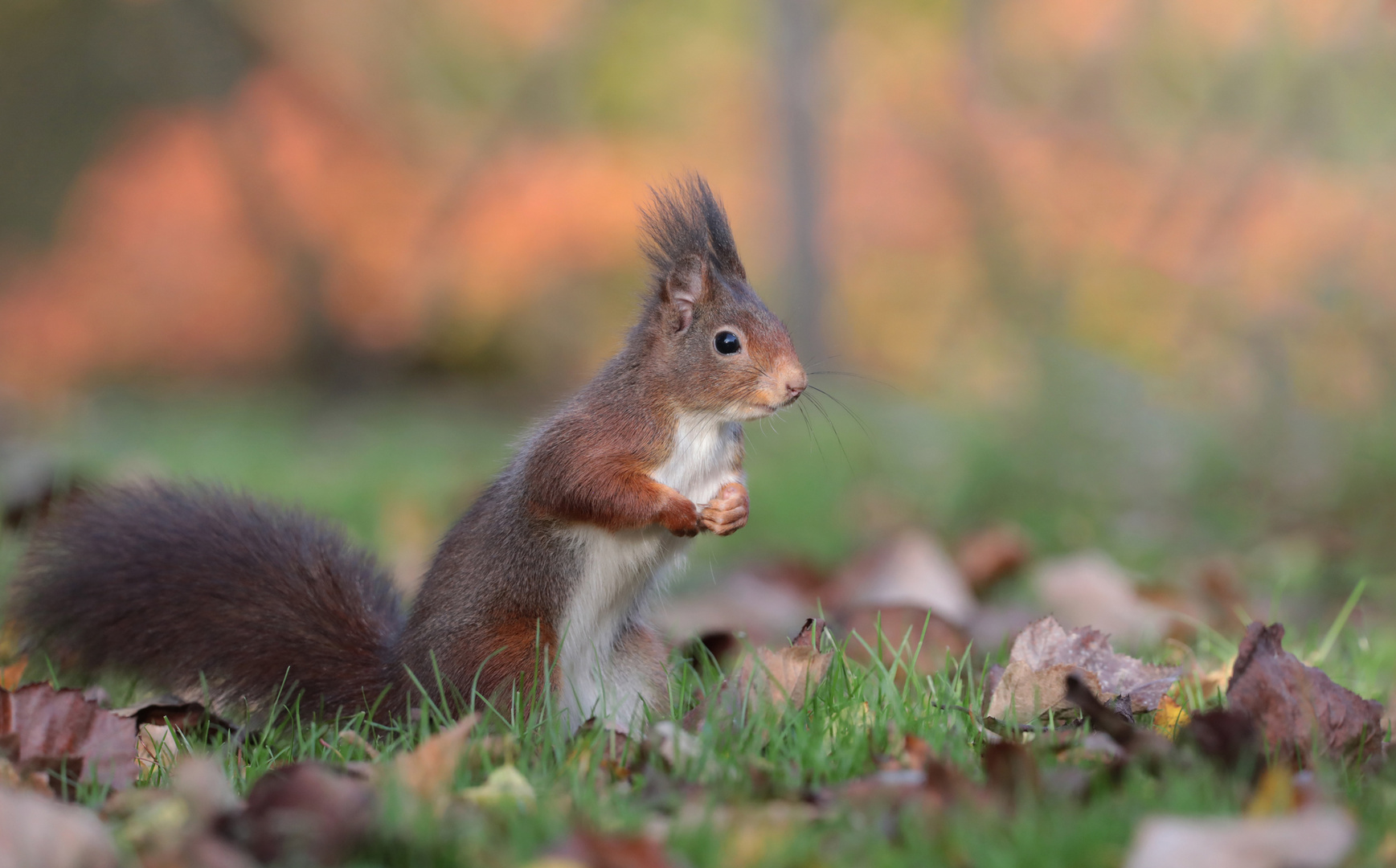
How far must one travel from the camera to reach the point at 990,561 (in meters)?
3.88

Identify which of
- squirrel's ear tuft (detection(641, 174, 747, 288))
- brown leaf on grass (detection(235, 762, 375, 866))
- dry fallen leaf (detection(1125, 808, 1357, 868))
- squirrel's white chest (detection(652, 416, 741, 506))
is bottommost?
brown leaf on grass (detection(235, 762, 375, 866))

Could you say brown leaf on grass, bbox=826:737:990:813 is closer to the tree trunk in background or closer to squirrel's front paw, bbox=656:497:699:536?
squirrel's front paw, bbox=656:497:699:536

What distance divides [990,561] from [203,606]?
2161mm

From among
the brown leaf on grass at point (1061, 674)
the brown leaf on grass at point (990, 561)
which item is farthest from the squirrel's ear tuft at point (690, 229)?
the brown leaf on grass at point (990, 561)

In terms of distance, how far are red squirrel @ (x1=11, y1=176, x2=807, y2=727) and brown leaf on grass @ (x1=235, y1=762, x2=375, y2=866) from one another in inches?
29.1

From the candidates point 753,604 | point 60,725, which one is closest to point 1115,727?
point 60,725

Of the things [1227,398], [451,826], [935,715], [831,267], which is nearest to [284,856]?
Result: [451,826]

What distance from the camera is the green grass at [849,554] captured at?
1504mm

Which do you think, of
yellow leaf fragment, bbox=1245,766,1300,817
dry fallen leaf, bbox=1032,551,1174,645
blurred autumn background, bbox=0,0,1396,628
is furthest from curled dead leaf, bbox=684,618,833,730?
blurred autumn background, bbox=0,0,1396,628

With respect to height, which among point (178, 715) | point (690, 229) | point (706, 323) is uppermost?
point (690, 229)

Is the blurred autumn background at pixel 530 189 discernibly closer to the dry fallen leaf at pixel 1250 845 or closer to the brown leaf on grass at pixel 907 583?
the brown leaf on grass at pixel 907 583

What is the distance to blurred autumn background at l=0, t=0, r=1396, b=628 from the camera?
963 cm

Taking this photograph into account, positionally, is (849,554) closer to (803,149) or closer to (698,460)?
(698,460)

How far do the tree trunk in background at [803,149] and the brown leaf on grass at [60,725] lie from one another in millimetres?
8286
